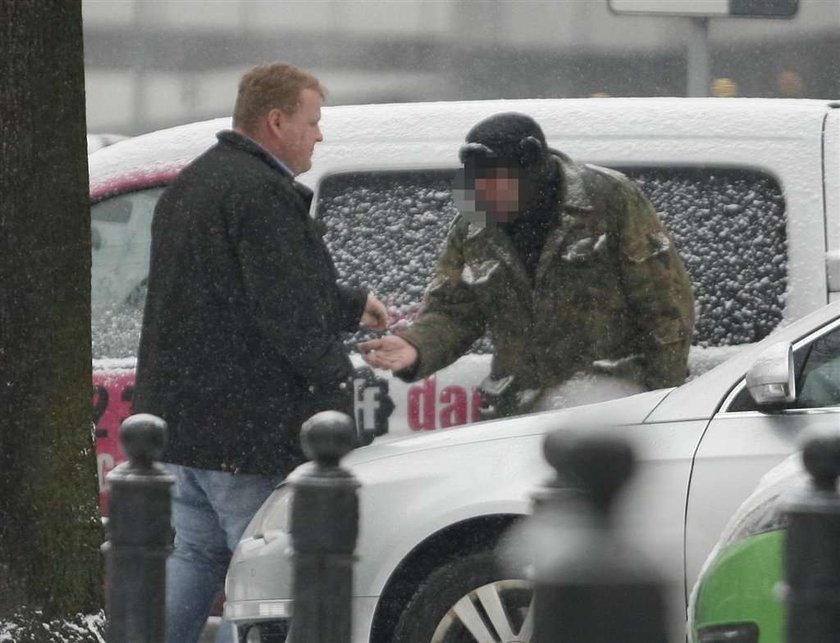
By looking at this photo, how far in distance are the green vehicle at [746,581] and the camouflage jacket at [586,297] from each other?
2.01 metres

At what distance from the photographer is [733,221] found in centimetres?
598

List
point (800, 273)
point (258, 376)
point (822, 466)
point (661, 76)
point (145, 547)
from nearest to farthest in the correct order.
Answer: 1. point (822, 466)
2. point (145, 547)
3. point (258, 376)
4. point (800, 273)
5. point (661, 76)

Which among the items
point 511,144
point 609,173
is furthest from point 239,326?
point 609,173

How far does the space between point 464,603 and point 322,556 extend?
1.93 metres

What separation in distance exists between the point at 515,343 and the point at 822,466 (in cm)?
301

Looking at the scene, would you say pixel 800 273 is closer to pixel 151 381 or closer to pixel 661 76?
pixel 151 381

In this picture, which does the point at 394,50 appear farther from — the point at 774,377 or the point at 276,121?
the point at 774,377

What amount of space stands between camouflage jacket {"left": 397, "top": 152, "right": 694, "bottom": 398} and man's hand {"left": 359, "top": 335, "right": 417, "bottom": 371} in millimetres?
33

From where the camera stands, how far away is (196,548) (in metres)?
4.98

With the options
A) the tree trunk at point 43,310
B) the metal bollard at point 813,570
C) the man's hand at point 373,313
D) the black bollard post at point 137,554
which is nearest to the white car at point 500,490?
the man's hand at point 373,313

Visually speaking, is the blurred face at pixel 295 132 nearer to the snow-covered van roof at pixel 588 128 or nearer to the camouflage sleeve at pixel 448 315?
the camouflage sleeve at pixel 448 315

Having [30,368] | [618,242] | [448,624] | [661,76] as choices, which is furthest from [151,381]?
[661,76]

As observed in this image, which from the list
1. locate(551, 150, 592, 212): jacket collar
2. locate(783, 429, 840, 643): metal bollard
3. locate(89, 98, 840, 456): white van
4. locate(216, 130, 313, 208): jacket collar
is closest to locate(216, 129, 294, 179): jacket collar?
locate(216, 130, 313, 208): jacket collar

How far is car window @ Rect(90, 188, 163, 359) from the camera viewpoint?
6.35 m
